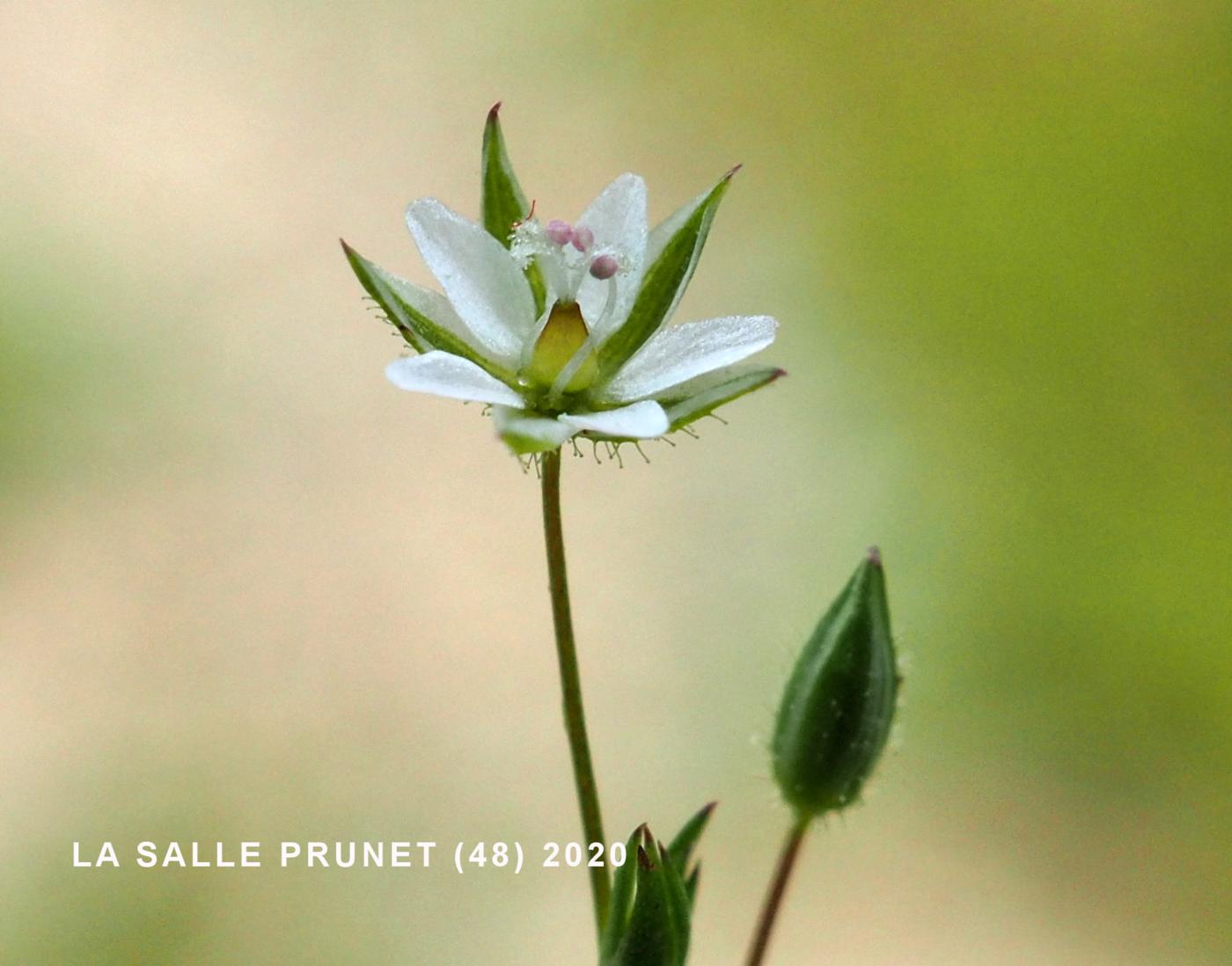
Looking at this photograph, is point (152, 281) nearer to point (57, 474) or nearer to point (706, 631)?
point (57, 474)

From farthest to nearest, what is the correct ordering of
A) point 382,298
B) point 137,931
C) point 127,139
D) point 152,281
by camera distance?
point 127,139, point 152,281, point 137,931, point 382,298

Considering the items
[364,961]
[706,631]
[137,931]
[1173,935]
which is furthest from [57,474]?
[1173,935]

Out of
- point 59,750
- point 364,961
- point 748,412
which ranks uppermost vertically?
point 748,412

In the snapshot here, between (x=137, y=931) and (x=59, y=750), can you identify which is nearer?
(x=137, y=931)

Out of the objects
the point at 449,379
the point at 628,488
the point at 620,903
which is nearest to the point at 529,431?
the point at 449,379

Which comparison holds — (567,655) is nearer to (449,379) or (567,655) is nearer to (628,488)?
(449,379)

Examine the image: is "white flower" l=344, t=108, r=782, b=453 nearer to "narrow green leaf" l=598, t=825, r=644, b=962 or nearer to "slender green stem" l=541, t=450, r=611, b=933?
"slender green stem" l=541, t=450, r=611, b=933
